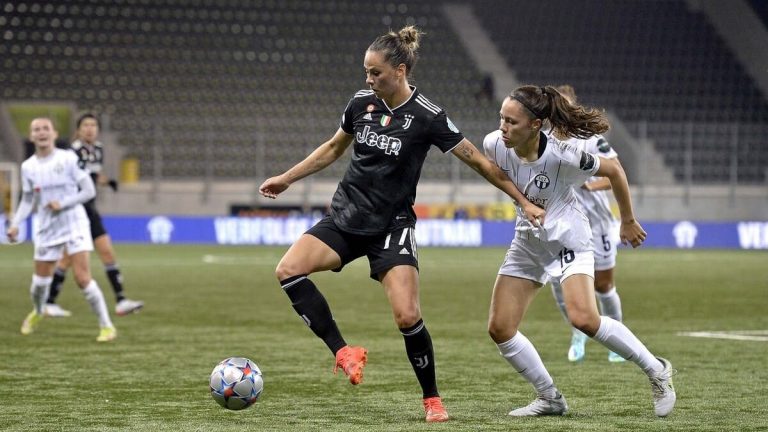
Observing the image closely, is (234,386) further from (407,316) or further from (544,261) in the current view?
(544,261)

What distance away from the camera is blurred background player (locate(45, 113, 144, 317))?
13.2m

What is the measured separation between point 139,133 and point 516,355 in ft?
90.6

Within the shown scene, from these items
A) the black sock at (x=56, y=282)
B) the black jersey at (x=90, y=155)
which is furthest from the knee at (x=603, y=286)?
the black sock at (x=56, y=282)

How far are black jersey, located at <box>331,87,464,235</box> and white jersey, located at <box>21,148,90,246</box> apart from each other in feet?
16.7

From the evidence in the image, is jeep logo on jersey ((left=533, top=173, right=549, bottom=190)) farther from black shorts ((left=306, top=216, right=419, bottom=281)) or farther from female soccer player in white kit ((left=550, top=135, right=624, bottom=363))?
female soccer player in white kit ((left=550, top=135, right=624, bottom=363))

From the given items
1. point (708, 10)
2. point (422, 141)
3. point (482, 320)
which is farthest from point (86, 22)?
point (422, 141)

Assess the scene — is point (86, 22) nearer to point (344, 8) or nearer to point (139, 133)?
point (139, 133)

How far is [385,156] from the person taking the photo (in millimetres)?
6613

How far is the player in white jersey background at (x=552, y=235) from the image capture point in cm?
658

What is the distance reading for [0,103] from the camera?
105ft

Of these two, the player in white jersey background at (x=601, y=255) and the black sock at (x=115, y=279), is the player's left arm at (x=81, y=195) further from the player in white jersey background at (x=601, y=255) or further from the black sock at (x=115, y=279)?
the player in white jersey background at (x=601, y=255)

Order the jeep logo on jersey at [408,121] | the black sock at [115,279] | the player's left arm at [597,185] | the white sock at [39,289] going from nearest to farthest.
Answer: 1. the jeep logo on jersey at [408,121]
2. the player's left arm at [597,185]
3. the white sock at [39,289]
4. the black sock at [115,279]

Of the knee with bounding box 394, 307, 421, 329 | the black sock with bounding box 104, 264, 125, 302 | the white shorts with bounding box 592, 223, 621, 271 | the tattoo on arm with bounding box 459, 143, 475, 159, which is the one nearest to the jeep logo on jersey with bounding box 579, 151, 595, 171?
the tattoo on arm with bounding box 459, 143, 475, 159

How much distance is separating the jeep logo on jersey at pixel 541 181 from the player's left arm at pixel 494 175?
0.47ft
